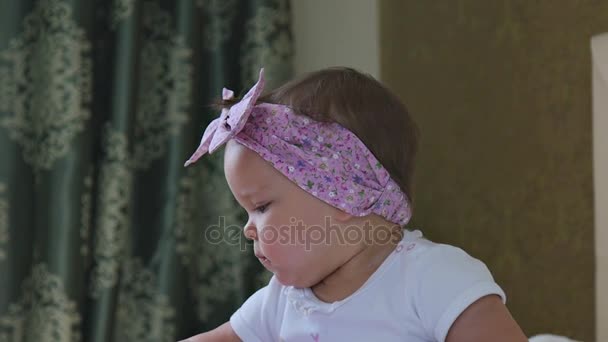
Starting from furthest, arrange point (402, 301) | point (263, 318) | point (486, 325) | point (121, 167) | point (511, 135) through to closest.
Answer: point (121, 167)
point (511, 135)
point (263, 318)
point (402, 301)
point (486, 325)

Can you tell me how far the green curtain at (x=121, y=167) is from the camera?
7.09 ft

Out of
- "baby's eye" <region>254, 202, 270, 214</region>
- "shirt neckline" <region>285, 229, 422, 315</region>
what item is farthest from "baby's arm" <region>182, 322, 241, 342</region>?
"baby's eye" <region>254, 202, 270, 214</region>

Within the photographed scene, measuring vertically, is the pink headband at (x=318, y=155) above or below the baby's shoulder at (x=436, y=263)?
above

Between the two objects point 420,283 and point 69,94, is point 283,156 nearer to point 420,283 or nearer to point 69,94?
point 420,283

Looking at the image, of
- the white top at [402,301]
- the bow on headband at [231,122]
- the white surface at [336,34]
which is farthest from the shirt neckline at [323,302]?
the white surface at [336,34]

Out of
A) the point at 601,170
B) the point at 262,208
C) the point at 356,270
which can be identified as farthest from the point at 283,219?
the point at 601,170

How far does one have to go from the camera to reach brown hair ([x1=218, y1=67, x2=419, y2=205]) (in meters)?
1.21

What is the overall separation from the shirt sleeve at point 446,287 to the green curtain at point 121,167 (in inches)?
52.2

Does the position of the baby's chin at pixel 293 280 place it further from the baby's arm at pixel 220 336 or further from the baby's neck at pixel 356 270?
the baby's arm at pixel 220 336

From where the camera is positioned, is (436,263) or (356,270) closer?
(436,263)

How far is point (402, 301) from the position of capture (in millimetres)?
1155

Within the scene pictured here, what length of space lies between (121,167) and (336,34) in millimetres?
801

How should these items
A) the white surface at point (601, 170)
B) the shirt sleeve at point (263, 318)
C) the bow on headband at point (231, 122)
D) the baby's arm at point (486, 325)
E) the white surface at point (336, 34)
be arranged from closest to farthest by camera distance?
the baby's arm at point (486, 325)
the bow on headband at point (231, 122)
the shirt sleeve at point (263, 318)
the white surface at point (601, 170)
the white surface at point (336, 34)

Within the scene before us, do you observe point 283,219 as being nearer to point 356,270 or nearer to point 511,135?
point 356,270
